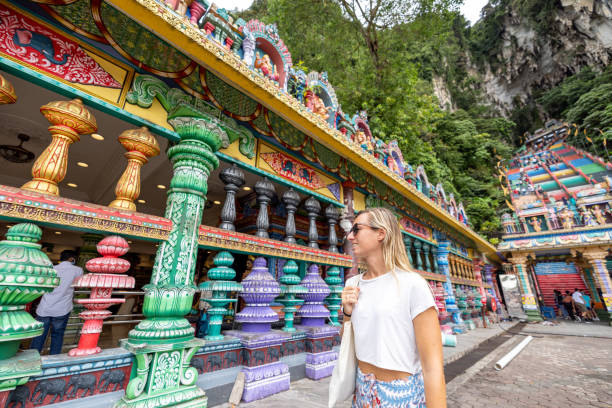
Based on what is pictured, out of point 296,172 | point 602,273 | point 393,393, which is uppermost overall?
point 296,172

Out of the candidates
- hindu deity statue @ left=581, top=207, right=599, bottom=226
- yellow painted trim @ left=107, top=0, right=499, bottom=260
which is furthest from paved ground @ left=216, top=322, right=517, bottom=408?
hindu deity statue @ left=581, top=207, right=599, bottom=226

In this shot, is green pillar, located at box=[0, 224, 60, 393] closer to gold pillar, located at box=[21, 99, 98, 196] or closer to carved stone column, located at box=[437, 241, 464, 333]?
gold pillar, located at box=[21, 99, 98, 196]

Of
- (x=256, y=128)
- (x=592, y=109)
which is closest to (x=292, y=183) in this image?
(x=256, y=128)

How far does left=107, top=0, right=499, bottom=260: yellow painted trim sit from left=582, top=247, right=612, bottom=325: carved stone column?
1704 centimetres

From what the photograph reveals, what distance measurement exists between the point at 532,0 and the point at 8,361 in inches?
2176

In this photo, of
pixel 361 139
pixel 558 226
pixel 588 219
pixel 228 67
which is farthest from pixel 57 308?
pixel 558 226

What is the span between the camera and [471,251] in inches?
481

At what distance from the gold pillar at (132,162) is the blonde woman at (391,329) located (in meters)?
1.95

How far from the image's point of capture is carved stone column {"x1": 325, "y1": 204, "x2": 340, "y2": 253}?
4180 mm

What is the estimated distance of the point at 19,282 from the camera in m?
1.40

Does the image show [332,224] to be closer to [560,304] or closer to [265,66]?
[265,66]

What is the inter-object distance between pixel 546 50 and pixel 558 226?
109 ft

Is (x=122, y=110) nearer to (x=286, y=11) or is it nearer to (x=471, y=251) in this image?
(x=286, y=11)

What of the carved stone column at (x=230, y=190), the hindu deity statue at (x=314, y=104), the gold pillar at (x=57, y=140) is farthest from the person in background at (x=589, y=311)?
the gold pillar at (x=57, y=140)
